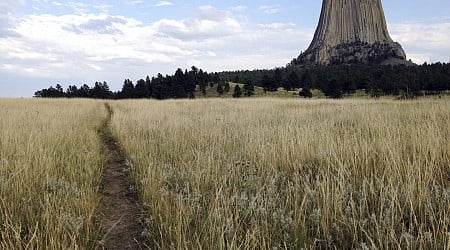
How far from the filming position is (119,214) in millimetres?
4000

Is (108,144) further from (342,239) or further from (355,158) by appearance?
(342,239)

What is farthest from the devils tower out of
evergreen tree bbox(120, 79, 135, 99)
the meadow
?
the meadow

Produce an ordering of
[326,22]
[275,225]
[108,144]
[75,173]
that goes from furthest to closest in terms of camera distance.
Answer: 1. [326,22]
2. [108,144]
3. [75,173]
4. [275,225]

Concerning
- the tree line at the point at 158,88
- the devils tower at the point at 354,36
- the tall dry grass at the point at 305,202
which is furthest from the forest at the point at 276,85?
the tall dry grass at the point at 305,202

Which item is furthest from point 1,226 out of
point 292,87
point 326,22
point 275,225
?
point 326,22

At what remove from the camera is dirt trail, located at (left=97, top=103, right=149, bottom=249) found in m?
3.17

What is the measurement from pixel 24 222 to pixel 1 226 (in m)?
0.19

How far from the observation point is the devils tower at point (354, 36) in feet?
470

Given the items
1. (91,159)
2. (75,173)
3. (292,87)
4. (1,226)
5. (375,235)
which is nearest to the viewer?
(375,235)

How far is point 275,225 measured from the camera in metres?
2.81

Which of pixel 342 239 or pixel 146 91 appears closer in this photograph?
pixel 342 239

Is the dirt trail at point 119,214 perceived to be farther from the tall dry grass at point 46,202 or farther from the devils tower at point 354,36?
the devils tower at point 354,36

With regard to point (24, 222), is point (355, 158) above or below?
above

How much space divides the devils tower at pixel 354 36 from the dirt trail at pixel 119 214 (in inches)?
5910
